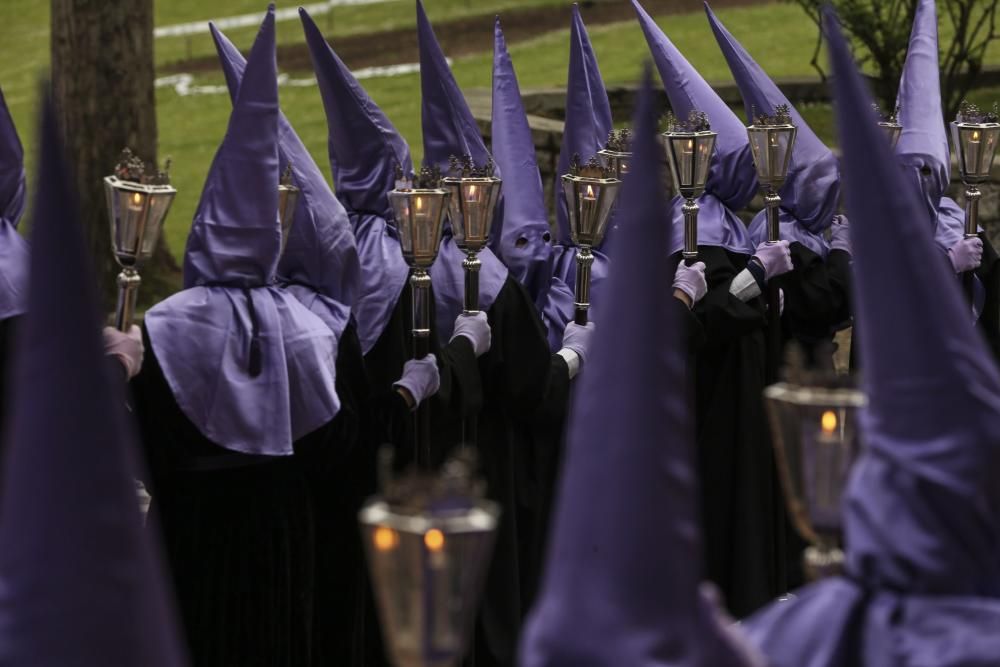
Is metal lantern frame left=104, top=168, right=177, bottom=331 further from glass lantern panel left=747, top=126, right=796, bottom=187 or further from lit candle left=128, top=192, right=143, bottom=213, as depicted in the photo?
glass lantern panel left=747, top=126, right=796, bottom=187

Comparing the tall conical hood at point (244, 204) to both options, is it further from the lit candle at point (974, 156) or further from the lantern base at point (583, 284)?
the lit candle at point (974, 156)

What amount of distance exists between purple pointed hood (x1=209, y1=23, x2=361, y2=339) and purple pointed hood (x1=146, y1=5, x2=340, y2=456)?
0.18 meters

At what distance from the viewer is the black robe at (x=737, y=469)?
7.11m

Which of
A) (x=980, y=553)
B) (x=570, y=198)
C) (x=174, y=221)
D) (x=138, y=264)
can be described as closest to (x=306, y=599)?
(x=138, y=264)

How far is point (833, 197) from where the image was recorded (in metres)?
7.67

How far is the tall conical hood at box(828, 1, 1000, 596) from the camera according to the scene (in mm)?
2752

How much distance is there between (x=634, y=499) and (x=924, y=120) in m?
6.08

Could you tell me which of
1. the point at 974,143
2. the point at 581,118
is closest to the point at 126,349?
the point at 581,118

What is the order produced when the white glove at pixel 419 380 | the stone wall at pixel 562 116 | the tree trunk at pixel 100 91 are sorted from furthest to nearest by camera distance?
1. the tree trunk at pixel 100 91
2. the stone wall at pixel 562 116
3. the white glove at pixel 419 380

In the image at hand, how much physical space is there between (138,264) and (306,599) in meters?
1.31

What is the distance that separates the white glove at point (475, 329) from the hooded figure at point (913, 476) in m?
2.99

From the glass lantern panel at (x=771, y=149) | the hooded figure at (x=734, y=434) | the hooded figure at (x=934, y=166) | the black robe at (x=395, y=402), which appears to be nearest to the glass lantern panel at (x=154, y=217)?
the black robe at (x=395, y=402)

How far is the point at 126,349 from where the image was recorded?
458 cm

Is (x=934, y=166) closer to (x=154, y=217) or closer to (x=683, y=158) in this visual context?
(x=683, y=158)
